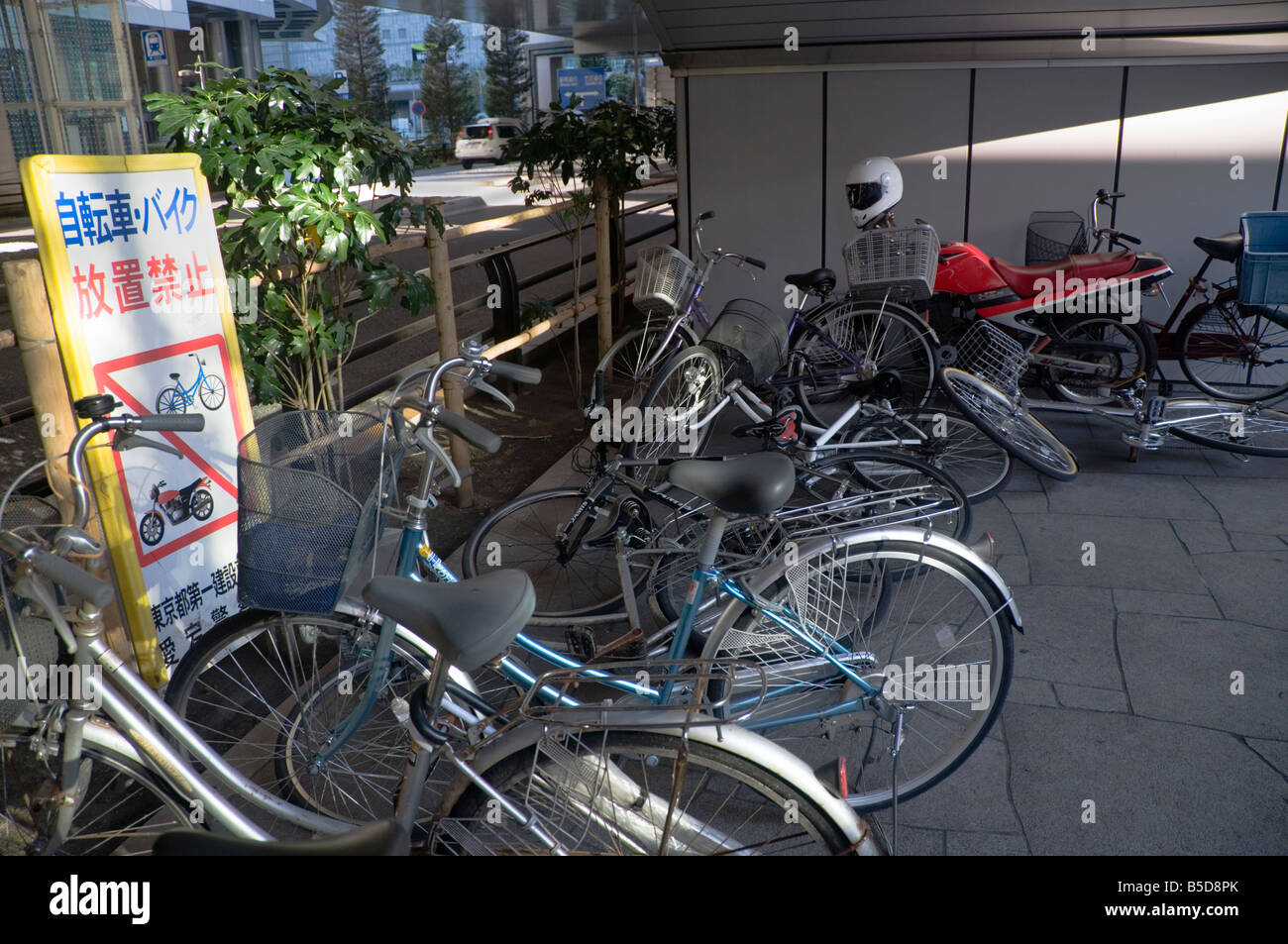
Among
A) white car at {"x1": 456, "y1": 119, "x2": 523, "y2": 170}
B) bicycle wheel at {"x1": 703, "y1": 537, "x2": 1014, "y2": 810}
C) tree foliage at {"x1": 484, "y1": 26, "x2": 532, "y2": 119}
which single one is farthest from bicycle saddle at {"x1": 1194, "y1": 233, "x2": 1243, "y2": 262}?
white car at {"x1": 456, "y1": 119, "x2": 523, "y2": 170}

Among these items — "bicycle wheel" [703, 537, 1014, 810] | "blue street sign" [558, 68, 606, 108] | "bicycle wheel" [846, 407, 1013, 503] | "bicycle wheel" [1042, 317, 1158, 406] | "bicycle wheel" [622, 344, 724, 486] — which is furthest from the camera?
"blue street sign" [558, 68, 606, 108]

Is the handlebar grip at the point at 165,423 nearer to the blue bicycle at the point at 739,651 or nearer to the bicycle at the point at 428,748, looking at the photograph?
the bicycle at the point at 428,748

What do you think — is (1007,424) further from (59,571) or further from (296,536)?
(59,571)

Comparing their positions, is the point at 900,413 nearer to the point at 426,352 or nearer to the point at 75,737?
the point at 75,737

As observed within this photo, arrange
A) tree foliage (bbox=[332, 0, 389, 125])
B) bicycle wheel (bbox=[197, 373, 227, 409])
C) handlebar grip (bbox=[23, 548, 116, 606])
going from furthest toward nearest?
tree foliage (bbox=[332, 0, 389, 125]), bicycle wheel (bbox=[197, 373, 227, 409]), handlebar grip (bbox=[23, 548, 116, 606])

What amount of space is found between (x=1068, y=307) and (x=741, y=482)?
163 inches

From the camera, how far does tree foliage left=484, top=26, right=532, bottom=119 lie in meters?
22.9

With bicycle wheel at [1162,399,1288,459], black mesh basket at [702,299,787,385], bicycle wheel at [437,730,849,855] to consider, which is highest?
black mesh basket at [702,299,787,385]

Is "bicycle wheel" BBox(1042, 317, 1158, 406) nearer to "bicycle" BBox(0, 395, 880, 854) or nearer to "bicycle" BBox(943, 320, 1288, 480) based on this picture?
"bicycle" BBox(943, 320, 1288, 480)

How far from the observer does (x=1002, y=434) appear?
4.44 m

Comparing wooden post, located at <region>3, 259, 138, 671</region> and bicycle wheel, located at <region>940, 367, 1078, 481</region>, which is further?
bicycle wheel, located at <region>940, 367, 1078, 481</region>

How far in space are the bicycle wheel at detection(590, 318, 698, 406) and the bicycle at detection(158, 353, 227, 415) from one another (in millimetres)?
2115

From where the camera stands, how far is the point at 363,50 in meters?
19.3
